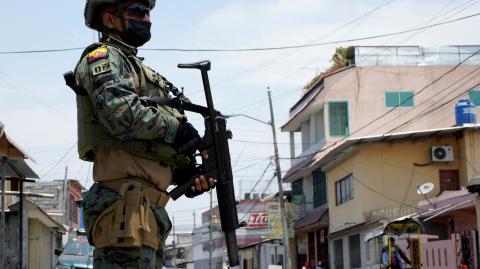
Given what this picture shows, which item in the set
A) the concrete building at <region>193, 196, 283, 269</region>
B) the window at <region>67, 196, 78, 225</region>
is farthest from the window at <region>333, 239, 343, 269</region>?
the window at <region>67, 196, 78, 225</region>

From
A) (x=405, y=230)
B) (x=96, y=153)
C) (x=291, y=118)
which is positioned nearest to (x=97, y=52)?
(x=96, y=153)

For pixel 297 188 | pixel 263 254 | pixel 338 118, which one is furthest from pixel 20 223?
pixel 263 254

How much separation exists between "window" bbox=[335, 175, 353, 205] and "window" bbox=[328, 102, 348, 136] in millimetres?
2929

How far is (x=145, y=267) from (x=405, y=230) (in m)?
19.0

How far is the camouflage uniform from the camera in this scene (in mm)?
4062

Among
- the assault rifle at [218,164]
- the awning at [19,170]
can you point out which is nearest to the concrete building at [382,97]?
the awning at [19,170]

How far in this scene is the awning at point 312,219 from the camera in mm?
40844

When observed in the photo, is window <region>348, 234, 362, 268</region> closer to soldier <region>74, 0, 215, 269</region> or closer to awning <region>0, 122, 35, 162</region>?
awning <region>0, 122, 35, 162</region>

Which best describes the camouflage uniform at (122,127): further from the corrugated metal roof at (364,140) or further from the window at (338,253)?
the window at (338,253)

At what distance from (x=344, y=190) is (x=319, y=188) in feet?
17.0

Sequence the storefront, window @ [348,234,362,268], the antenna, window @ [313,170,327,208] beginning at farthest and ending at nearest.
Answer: window @ [313,170,327,208], the storefront, window @ [348,234,362,268], the antenna

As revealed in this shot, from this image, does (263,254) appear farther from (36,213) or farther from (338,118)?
(36,213)

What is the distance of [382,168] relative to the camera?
34094mm

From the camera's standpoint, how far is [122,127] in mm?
4062
